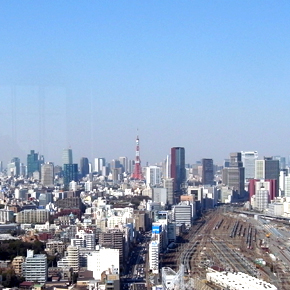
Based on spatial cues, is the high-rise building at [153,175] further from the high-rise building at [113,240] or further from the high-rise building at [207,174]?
the high-rise building at [113,240]

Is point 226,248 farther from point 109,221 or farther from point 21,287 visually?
point 21,287

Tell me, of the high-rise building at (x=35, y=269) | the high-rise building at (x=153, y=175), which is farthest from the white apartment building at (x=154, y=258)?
the high-rise building at (x=153, y=175)

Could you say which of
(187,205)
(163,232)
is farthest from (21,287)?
(187,205)

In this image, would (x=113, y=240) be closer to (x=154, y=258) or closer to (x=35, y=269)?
(x=154, y=258)

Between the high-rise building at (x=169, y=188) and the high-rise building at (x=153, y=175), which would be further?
the high-rise building at (x=153, y=175)

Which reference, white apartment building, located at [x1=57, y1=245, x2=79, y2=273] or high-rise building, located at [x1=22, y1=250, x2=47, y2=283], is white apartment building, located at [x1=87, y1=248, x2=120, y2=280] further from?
high-rise building, located at [x1=22, y1=250, x2=47, y2=283]

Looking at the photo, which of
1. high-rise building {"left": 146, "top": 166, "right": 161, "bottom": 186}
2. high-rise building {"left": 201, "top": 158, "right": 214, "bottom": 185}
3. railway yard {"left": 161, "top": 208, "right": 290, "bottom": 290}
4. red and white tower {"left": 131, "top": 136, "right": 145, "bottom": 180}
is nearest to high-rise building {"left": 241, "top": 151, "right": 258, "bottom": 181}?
high-rise building {"left": 201, "top": 158, "right": 214, "bottom": 185}
